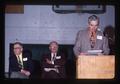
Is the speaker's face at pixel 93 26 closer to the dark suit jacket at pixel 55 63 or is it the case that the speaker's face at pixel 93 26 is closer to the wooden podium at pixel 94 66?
the wooden podium at pixel 94 66

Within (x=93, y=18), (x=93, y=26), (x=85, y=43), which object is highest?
(x=93, y=18)

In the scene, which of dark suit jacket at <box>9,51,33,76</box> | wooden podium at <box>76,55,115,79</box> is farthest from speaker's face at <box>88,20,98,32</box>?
dark suit jacket at <box>9,51,33,76</box>

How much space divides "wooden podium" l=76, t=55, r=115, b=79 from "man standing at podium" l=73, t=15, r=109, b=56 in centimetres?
8

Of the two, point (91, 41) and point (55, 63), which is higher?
point (91, 41)

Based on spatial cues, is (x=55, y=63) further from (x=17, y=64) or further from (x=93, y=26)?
(x=93, y=26)

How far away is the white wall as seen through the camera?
537cm

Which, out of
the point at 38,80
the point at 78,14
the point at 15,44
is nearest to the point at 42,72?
the point at 38,80

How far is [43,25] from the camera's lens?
5.43 m

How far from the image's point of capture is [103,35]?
17.7 feet

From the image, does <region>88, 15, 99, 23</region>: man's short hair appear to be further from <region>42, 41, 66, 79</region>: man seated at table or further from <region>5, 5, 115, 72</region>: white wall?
<region>42, 41, 66, 79</region>: man seated at table

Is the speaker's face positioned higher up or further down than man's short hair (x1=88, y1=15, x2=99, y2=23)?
further down

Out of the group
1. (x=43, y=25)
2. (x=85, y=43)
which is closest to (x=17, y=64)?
(x=43, y=25)

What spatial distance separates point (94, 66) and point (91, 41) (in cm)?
36

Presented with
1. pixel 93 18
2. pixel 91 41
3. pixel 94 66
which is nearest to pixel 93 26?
pixel 93 18
